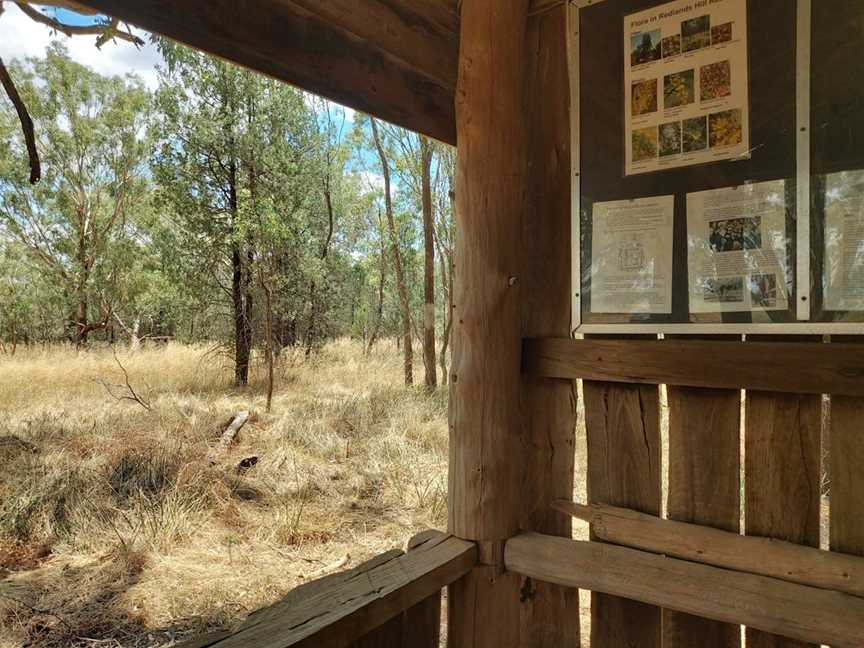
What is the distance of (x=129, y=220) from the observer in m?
13.2

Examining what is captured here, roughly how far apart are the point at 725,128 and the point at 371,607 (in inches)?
59.4

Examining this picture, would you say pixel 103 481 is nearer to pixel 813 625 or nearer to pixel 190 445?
pixel 190 445

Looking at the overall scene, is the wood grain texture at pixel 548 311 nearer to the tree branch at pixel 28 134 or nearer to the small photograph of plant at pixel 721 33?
the small photograph of plant at pixel 721 33

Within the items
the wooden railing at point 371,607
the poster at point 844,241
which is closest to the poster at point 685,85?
the poster at point 844,241

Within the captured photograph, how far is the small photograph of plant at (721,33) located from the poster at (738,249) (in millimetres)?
406

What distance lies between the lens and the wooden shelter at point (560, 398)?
1184mm

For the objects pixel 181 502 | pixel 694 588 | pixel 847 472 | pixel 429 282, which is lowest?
pixel 181 502

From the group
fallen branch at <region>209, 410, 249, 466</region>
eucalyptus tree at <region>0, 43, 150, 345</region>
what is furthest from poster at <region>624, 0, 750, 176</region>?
eucalyptus tree at <region>0, 43, 150, 345</region>

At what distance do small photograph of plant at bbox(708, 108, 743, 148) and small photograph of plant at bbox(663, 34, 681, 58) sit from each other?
0.22m

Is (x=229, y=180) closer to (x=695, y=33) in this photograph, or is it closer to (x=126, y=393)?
(x=126, y=393)

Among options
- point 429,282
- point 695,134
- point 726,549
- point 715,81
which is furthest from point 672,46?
point 429,282

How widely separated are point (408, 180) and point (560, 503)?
32.6 ft

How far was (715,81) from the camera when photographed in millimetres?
1363

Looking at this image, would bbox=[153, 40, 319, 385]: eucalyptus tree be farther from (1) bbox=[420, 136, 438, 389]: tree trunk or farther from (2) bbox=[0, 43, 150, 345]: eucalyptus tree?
(2) bbox=[0, 43, 150, 345]: eucalyptus tree
